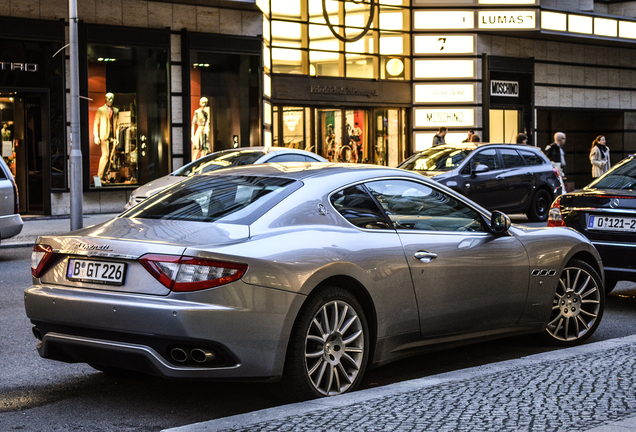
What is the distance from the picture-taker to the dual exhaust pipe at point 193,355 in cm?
448

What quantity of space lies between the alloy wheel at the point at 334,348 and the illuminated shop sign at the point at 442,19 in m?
24.7

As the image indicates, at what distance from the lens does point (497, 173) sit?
1778 centimetres

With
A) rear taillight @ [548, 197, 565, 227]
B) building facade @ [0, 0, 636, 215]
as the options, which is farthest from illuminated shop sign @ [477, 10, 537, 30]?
rear taillight @ [548, 197, 565, 227]

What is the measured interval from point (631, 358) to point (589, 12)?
27.9 m

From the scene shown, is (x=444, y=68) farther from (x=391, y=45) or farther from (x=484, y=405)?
(x=484, y=405)

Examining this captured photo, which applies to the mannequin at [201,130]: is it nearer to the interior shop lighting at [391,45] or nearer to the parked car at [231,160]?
the parked car at [231,160]

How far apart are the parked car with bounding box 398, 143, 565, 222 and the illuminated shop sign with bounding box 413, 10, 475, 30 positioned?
10.7 metres

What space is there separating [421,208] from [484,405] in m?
1.79

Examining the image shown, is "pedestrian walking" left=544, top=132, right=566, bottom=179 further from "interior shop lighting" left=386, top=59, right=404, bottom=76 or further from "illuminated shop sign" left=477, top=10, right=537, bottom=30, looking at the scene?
"illuminated shop sign" left=477, top=10, right=537, bottom=30

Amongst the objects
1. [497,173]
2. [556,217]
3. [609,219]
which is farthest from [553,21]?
[609,219]

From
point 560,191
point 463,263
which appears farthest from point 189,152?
point 463,263

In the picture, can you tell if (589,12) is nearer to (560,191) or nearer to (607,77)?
(607,77)

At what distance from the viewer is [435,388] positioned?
4.61m

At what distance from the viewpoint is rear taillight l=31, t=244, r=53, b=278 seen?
4.99 meters
